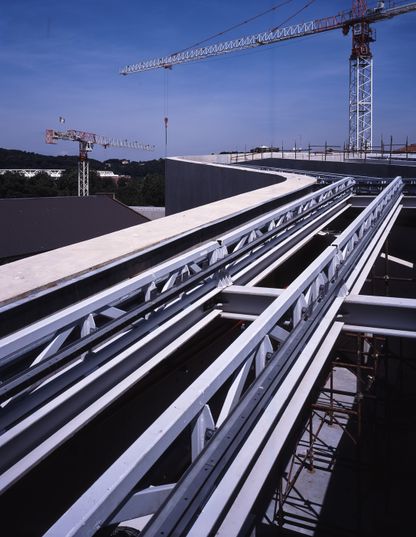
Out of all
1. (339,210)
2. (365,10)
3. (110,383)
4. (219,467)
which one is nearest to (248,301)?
(110,383)

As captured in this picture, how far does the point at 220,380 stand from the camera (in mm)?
3070

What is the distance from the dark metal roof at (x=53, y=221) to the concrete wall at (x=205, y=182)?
3.27 meters

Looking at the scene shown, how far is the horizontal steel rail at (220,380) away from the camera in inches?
79.8

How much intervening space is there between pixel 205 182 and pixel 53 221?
22.0 ft

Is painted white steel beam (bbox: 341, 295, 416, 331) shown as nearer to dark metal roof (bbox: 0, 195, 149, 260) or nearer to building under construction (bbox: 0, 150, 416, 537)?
building under construction (bbox: 0, 150, 416, 537)

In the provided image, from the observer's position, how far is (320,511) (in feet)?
40.4

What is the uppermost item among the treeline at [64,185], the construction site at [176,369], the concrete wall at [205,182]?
the treeline at [64,185]

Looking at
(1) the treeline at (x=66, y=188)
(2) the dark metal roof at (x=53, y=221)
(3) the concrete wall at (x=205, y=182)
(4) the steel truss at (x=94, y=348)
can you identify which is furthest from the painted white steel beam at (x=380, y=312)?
(1) the treeline at (x=66, y=188)

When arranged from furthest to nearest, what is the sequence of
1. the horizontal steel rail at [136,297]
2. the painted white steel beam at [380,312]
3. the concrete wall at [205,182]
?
1. the concrete wall at [205,182]
2. the painted white steel beam at [380,312]
3. the horizontal steel rail at [136,297]

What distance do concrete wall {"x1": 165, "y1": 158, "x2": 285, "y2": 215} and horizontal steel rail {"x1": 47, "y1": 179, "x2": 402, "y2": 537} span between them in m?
11.3

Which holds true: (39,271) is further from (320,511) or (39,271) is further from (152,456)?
(320,511)

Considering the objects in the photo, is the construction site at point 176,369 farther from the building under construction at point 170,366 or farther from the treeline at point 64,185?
the treeline at point 64,185

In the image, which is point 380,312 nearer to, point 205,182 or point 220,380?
point 220,380

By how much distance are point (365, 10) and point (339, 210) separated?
68.2m
